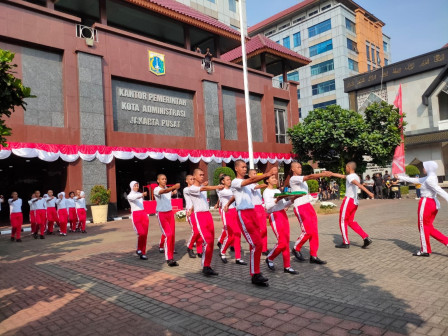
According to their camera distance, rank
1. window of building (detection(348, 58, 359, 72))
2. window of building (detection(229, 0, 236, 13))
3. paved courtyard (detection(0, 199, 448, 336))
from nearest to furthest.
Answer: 1. paved courtyard (detection(0, 199, 448, 336))
2. window of building (detection(229, 0, 236, 13))
3. window of building (detection(348, 58, 359, 72))

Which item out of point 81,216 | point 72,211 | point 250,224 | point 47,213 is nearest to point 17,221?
point 47,213

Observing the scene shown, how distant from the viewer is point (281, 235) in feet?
18.9

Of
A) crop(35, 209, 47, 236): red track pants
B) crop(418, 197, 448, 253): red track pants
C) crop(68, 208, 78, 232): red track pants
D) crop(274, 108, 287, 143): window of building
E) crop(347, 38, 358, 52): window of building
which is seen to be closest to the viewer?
crop(418, 197, 448, 253): red track pants

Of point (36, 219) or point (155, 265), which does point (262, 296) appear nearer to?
point (155, 265)

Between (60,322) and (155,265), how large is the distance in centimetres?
278

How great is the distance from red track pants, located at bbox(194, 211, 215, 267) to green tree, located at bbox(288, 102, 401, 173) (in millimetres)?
17755

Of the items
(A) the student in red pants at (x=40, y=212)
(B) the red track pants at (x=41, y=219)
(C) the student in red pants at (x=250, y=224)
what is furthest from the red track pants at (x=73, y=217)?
(C) the student in red pants at (x=250, y=224)

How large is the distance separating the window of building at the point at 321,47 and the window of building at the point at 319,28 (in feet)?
5.72

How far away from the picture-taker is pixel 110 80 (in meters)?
18.1

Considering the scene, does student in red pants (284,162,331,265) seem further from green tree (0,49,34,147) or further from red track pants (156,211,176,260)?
green tree (0,49,34,147)

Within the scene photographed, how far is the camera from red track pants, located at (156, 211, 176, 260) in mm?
6742

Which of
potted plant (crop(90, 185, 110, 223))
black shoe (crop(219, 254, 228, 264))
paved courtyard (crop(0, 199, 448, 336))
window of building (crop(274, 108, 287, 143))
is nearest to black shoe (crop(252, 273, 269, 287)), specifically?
paved courtyard (crop(0, 199, 448, 336))

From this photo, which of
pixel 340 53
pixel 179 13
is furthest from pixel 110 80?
pixel 340 53

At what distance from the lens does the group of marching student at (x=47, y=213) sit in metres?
12.2
